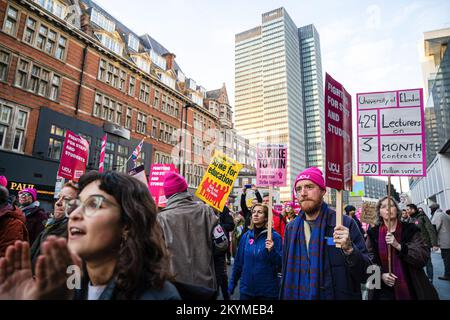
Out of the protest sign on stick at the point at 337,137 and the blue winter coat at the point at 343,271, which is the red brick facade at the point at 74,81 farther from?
the blue winter coat at the point at 343,271

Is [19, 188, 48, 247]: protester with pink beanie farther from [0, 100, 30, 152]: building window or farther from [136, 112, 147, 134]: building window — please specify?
[136, 112, 147, 134]: building window

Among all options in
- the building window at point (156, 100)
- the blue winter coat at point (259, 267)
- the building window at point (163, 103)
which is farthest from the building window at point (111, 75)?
the blue winter coat at point (259, 267)

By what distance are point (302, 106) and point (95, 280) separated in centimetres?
15109

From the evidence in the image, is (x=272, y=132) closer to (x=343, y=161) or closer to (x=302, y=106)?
(x=302, y=106)

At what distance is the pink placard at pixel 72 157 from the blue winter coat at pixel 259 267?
482 cm

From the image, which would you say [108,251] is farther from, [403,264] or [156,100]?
[156,100]

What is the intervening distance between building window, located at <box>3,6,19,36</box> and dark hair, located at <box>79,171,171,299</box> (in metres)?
20.2

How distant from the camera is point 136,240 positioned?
1324 mm

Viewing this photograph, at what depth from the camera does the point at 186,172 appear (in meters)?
32.4

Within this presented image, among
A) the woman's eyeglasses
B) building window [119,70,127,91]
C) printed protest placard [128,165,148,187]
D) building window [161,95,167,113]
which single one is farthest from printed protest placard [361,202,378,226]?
building window [161,95,167,113]

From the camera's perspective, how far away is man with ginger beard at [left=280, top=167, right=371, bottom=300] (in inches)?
93.4

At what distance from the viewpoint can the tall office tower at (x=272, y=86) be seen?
124750mm

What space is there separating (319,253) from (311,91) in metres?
153

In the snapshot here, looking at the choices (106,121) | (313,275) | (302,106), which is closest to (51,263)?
(313,275)
